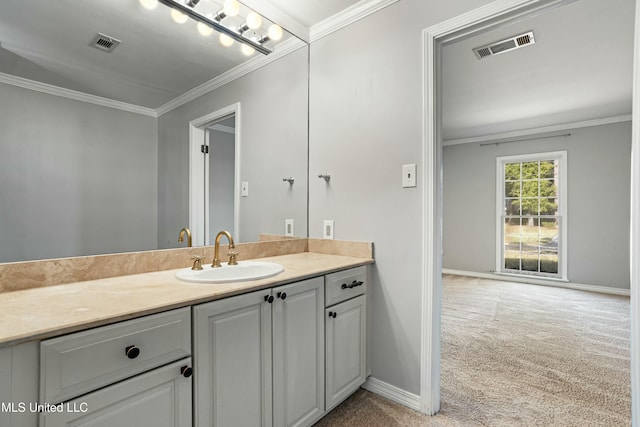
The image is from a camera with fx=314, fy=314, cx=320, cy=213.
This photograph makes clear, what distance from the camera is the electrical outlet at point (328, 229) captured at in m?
2.17

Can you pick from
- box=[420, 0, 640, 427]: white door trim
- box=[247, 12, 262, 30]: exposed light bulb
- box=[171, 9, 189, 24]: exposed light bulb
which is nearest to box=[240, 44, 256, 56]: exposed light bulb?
box=[247, 12, 262, 30]: exposed light bulb

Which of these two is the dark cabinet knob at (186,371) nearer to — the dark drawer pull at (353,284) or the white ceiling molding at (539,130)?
the dark drawer pull at (353,284)

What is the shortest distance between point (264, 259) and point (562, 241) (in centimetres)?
497

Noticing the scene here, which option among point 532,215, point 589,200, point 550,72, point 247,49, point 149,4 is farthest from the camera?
point 532,215

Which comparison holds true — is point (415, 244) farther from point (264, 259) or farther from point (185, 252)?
point (185, 252)

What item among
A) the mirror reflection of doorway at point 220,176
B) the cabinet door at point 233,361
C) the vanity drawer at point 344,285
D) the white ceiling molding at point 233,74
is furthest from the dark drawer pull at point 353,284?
the white ceiling molding at point 233,74

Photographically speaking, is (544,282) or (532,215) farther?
(532,215)

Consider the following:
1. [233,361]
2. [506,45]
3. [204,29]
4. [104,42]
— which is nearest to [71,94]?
[104,42]

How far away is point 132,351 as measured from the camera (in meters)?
0.91

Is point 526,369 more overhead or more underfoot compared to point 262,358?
more underfoot

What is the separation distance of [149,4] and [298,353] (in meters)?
1.85

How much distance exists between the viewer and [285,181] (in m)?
2.31

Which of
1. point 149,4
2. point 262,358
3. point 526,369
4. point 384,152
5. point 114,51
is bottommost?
point 526,369

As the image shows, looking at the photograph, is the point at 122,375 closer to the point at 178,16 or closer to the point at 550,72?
the point at 178,16
